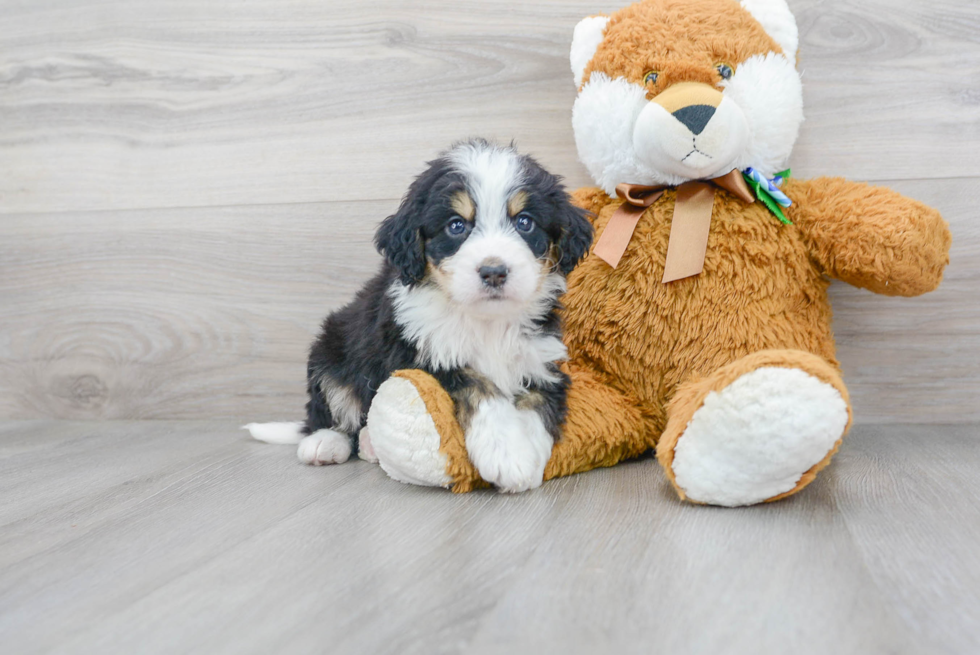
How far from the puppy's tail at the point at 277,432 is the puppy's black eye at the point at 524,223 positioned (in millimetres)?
939

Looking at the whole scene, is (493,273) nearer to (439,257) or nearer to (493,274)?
(493,274)

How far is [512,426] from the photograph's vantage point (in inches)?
59.4

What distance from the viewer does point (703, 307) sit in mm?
1671

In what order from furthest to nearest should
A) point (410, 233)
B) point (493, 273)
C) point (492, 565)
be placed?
point (410, 233) → point (493, 273) → point (492, 565)

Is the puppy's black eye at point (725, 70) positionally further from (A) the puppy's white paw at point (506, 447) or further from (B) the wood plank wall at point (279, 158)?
(A) the puppy's white paw at point (506, 447)

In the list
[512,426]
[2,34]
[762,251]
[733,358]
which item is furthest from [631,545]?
[2,34]

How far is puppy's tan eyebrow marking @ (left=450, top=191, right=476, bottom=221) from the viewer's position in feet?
4.83

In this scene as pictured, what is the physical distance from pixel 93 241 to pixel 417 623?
2017mm

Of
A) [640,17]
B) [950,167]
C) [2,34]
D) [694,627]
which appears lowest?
[694,627]

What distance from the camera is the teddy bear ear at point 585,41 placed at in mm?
1803

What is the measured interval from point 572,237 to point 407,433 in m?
0.52

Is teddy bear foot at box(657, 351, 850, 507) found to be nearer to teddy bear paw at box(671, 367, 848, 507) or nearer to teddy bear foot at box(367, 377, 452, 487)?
teddy bear paw at box(671, 367, 848, 507)

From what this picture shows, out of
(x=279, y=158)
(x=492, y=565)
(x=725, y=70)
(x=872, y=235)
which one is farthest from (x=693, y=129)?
(x=279, y=158)

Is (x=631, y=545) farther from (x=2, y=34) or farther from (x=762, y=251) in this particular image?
(x=2, y=34)
